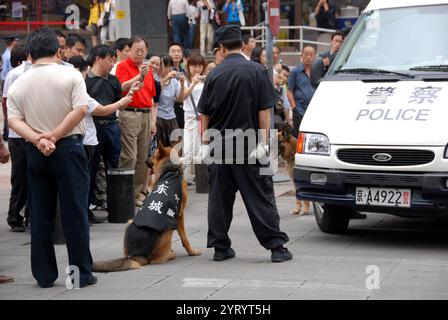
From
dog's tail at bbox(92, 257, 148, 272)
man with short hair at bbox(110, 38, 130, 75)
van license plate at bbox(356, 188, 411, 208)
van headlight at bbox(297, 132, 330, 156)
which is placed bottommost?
dog's tail at bbox(92, 257, 148, 272)

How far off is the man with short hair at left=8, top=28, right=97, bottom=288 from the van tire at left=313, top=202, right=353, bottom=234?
3027 millimetres

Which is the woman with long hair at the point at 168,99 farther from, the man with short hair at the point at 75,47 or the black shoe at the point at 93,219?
the black shoe at the point at 93,219

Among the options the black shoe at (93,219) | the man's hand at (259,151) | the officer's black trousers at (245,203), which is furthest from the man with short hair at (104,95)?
the man's hand at (259,151)

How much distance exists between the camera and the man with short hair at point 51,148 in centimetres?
722

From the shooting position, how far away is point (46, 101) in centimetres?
723

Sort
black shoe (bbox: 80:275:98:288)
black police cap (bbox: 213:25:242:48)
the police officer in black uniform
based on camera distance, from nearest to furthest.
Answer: black shoe (bbox: 80:275:98:288) < the police officer in black uniform < black police cap (bbox: 213:25:242:48)

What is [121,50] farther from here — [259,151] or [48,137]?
[48,137]

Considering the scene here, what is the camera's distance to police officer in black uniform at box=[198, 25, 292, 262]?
27.1 feet

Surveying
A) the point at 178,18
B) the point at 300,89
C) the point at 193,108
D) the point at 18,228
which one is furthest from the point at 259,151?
the point at 178,18

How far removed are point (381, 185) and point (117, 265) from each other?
8.29 feet

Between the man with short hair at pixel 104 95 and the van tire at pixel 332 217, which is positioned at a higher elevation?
the man with short hair at pixel 104 95

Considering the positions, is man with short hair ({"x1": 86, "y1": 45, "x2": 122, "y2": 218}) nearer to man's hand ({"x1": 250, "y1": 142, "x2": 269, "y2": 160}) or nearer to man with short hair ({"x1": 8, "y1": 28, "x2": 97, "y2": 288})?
man's hand ({"x1": 250, "y1": 142, "x2": 269, "y2": 160})

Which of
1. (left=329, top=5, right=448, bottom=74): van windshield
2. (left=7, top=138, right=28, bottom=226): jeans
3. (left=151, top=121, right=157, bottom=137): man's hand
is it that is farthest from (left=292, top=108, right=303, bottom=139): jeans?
(left=7, top=138, right=28, bottom=226): jeans

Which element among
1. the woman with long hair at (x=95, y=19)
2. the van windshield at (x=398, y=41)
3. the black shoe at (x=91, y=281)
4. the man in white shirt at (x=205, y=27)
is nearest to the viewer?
the black shoe at (x=91, y=281)
